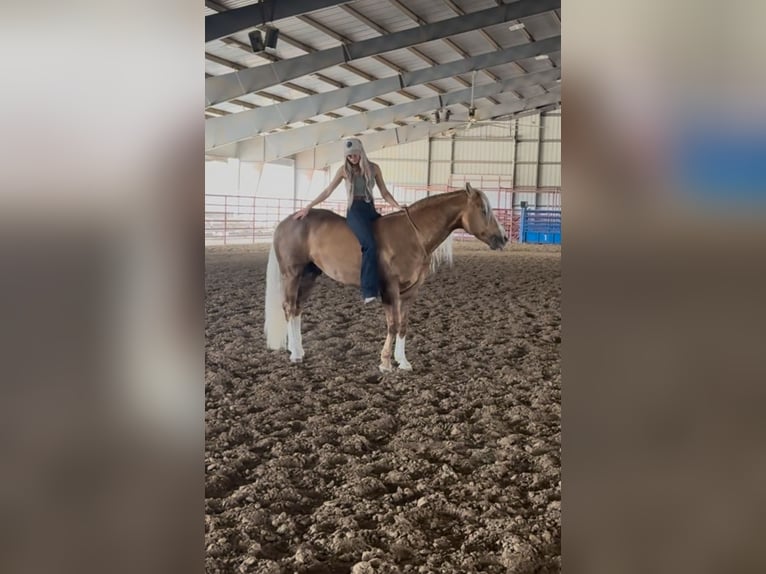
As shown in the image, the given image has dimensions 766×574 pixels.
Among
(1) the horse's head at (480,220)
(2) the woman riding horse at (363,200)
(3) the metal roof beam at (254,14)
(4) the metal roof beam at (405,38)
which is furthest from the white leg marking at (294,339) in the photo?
(4) the metal roof beam at (405,38)

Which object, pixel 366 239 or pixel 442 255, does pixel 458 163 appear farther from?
pixel 366 239

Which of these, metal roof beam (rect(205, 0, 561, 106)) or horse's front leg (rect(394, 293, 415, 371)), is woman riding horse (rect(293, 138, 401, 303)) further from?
metal roof beam (rect(205, 0, 561, 106))

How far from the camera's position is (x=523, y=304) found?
11.4 ft

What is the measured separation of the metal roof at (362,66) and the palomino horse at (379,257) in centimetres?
31

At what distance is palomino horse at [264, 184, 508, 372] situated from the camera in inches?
89.8

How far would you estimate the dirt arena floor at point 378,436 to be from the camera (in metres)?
1.50

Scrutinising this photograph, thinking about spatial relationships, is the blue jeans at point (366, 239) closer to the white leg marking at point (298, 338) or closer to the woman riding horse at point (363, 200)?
the woman riding horse at point (363, 200)

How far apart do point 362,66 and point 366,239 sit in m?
2.97

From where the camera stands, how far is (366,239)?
2244mm

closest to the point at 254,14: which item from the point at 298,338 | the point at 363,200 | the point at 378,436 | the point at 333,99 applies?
the point at 333,99
